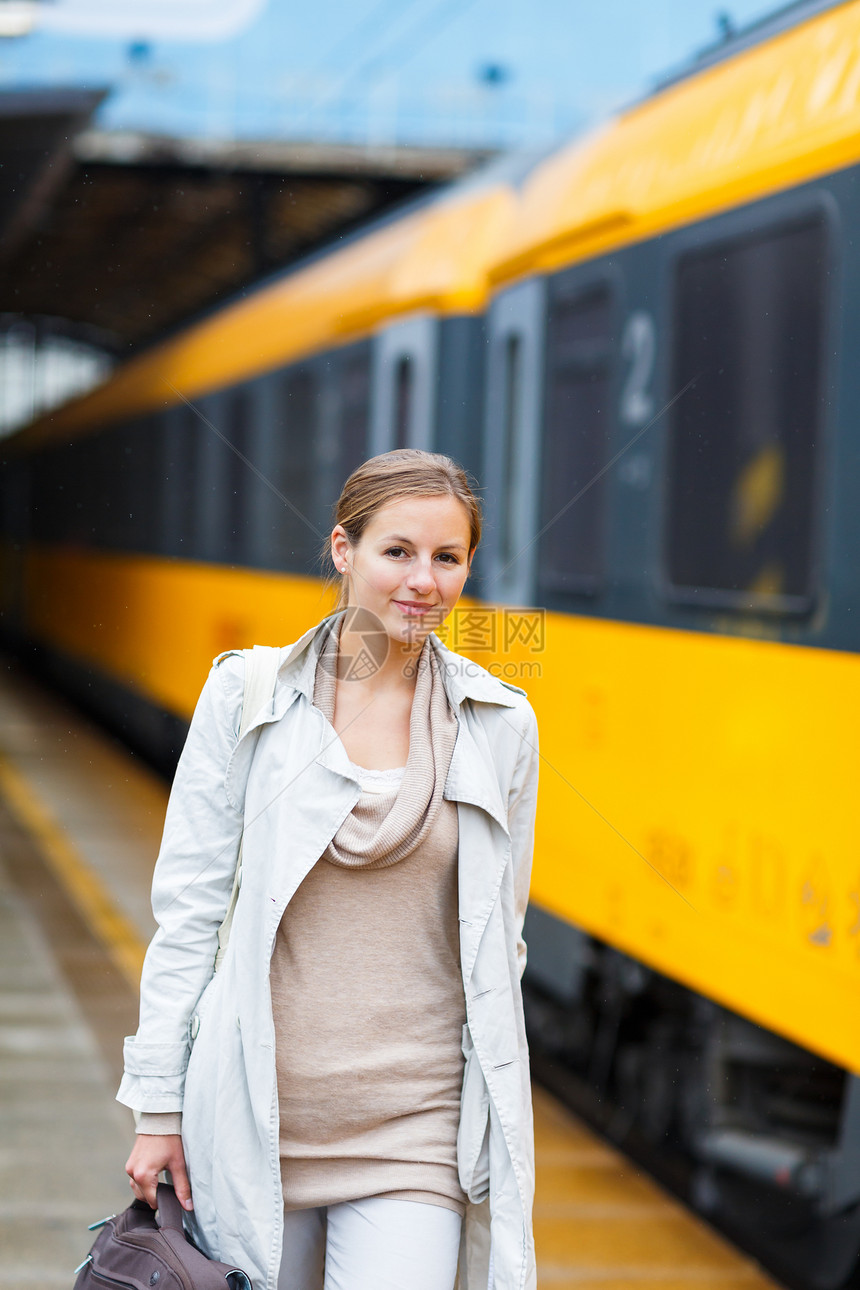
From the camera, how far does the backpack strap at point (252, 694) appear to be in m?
1.75

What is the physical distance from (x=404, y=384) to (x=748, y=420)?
4.74 ft

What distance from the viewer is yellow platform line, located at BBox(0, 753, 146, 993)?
5.43 meters

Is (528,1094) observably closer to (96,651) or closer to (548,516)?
(96,651)

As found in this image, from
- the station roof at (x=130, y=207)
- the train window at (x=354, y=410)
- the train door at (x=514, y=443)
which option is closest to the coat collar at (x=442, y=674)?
the station roof at (x=130, y=207)

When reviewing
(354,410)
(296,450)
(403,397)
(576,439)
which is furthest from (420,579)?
(296,450)

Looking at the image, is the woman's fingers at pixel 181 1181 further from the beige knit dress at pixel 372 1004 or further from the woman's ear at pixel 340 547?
the woman's ear at pixel 340 547

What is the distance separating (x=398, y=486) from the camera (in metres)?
1.75

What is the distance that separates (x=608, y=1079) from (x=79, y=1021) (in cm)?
168

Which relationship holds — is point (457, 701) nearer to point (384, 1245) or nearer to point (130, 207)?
point (384, 1245)

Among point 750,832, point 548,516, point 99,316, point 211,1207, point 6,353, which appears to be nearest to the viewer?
point 211,1207

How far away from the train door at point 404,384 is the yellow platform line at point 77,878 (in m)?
1.78

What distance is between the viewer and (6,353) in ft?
15.6

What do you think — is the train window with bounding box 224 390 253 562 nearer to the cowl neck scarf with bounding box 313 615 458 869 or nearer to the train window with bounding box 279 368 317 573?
the train window with bounding box 279 368 317 573

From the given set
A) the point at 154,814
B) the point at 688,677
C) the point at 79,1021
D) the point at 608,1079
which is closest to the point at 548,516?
the point at 688,677
